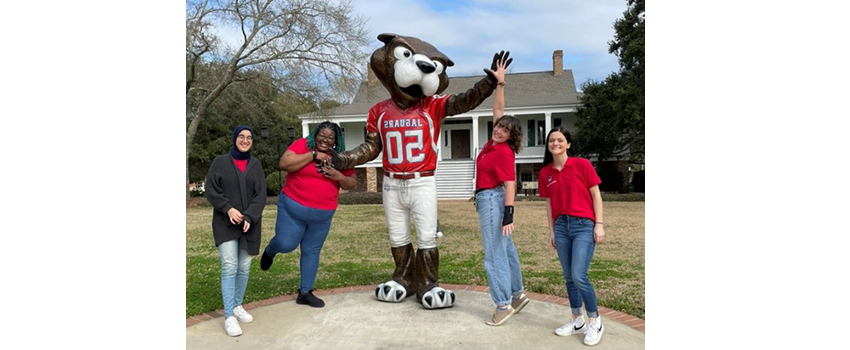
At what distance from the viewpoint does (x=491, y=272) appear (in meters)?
3.99

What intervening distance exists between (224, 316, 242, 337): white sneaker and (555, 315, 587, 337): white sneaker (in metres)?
2.29

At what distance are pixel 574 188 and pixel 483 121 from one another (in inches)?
787

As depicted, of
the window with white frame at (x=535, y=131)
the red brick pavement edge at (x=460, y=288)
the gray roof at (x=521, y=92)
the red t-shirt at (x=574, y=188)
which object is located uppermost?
the gray roof at (x=521, y=92)

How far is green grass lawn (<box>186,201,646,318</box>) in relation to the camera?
527 cm

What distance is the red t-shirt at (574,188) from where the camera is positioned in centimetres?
344

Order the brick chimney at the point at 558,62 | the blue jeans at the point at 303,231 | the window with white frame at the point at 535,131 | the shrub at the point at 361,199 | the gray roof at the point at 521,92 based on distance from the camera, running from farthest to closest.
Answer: the brick chimney at the point at 558,62
the window with white frame at the point at 535,131
the gray roof at the point at 521,92
the shrub at the point at 361,199
the blue jeans at the point at 303,231

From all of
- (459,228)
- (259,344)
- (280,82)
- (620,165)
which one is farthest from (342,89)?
(259,344)

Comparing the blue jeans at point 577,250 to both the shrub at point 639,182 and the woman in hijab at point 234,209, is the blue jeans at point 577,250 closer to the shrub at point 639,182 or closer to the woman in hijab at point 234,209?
the woman in hijab at point 234,209

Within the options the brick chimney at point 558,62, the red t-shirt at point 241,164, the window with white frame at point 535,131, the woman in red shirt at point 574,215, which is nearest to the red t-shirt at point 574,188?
the woman in red shirt at point 574,215

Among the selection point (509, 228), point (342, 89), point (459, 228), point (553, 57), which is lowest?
point (459, 228)

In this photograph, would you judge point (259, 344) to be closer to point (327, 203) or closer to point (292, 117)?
point (327, 203)

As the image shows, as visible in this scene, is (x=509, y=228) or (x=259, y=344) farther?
(x=509, y=228)

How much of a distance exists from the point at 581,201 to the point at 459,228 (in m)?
7.62

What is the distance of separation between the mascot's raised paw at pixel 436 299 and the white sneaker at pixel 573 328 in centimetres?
102
